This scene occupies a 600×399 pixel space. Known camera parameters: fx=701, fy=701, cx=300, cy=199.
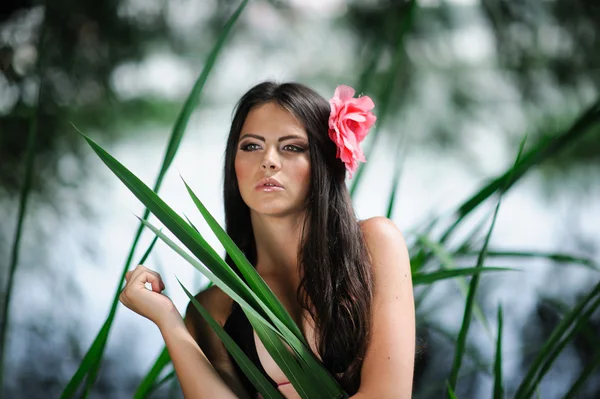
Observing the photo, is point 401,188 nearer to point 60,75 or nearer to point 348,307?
point 60,75

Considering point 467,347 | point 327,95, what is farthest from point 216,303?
point 327,95

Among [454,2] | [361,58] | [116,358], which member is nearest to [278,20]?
[361,58]

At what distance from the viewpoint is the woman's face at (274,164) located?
0.68 metres

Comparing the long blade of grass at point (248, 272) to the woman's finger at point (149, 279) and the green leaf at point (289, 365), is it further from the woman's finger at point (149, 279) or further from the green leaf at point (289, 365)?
the woman's finger at point (149, 279)

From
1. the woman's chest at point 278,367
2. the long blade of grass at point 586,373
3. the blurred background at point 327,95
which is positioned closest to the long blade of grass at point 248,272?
the woman's chest at point 278,367

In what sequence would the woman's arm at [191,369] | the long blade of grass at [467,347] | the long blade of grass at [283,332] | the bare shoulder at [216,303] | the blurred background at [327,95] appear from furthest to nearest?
the blurred background at [327,95], the long blade of grass at [467,347], the bare shoulder at [216,303], the woman's arm at [191,369], the long blade of grass at [283,332]

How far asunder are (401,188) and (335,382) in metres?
1.24

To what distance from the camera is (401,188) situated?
1810 millimetres

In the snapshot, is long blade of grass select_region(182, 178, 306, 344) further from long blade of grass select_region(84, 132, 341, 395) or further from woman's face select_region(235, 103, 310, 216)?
woman's face select_region(235, 103, 310, 216)

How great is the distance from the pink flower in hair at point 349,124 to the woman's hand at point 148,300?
22 centimetres

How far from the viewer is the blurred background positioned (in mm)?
1681

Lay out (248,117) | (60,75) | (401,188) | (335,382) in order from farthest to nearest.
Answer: (401,188) < (60,75) < (248,117) < (335,382)

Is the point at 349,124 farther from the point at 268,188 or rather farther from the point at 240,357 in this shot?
the point at 240,357

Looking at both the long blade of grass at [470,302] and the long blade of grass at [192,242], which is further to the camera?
the long blade of grass at [470,302]
